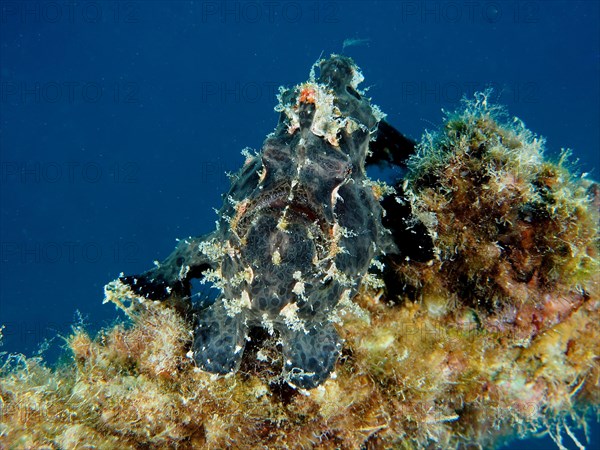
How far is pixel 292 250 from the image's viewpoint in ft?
13.5

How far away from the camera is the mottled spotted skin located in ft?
13.7

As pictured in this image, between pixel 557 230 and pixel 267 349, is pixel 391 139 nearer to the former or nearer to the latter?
pixel 557 230

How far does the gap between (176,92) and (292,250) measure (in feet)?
247

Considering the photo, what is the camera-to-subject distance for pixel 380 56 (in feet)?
247

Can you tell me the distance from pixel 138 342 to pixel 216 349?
1200mm
